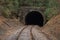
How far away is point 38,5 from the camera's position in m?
28.4

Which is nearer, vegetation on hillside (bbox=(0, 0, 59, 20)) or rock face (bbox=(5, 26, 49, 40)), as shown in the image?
rock face (bbox=(5, 26, 49, 40))

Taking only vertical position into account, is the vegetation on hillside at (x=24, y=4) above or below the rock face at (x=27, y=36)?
below

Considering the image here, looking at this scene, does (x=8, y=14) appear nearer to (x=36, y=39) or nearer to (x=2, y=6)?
(x=2, y=6)

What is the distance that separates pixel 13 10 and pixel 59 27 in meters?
11.9

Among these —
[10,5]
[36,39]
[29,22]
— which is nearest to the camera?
[36,39]

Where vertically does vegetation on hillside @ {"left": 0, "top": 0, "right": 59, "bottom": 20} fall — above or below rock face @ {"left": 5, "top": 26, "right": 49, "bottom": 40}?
below

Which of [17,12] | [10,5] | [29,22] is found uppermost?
[10,5]

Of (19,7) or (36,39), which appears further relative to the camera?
(19,7)

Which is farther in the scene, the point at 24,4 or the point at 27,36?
the point at 24,4

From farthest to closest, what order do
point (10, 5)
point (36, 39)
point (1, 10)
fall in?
point (10, 5) → point (1, 10) → point (36, 39)

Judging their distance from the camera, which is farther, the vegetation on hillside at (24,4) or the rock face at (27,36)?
the vegetation on hillside at (24,4)

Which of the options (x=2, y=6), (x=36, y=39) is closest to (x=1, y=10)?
(x=2, y=6)

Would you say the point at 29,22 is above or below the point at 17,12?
below

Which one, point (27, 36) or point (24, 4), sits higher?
point (27, 36)
